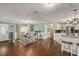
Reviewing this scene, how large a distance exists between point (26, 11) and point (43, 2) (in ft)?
1.32

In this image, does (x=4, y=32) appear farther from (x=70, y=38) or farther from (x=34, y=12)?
(x=70, y=38)

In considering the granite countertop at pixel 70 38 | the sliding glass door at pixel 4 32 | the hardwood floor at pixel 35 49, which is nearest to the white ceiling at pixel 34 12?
the sliding glass door at pixel 4 32

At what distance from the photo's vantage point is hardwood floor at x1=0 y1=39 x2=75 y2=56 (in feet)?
7.75

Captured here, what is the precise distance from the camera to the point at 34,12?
2363 millimetres

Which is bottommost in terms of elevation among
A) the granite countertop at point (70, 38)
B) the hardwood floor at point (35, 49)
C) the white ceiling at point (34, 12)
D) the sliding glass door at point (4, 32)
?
the hardwood floor at point (35, 49)

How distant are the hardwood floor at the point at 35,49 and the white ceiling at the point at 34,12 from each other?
20.1 inches

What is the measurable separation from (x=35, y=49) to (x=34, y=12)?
795mm

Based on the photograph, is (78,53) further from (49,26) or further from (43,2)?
(43,2)

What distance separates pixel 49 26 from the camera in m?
2.43

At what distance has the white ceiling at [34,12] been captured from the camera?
228cm

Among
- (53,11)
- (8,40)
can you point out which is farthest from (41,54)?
(53,11)

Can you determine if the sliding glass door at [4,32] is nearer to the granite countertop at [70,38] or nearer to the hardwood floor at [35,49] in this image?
the hardwood floor at [35,49]

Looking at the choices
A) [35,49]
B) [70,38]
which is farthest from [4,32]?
[70,38]

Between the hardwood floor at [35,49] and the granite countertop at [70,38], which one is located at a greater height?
the granite countertop at [70,38]
